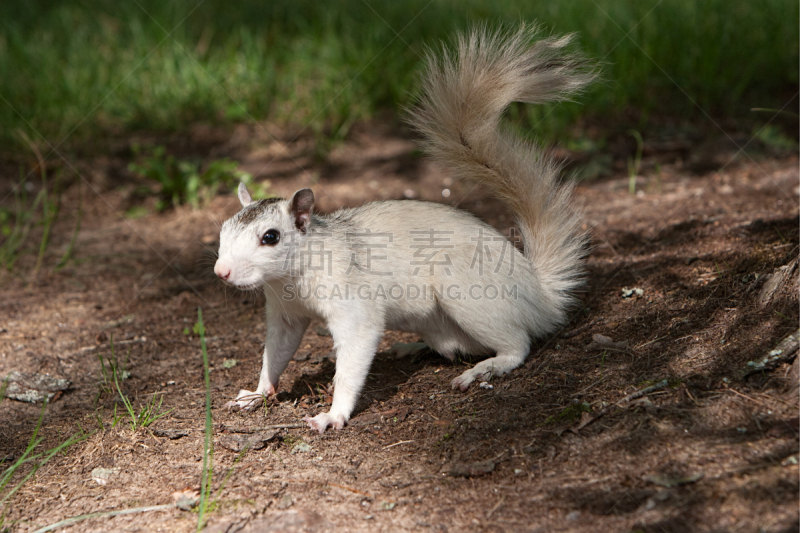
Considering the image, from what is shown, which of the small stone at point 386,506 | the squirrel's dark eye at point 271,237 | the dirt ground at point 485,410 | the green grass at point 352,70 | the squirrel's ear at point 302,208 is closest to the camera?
the dirt ground at point 485,410

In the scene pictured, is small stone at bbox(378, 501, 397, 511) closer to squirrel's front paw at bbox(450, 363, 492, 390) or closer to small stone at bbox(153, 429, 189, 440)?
squirrel's front paw at bbox(450, 363, 492, 390)

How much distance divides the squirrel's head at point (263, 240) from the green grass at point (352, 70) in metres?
2.93

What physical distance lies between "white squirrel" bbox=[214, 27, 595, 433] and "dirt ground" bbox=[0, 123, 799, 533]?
16 cm

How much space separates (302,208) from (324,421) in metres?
0.84

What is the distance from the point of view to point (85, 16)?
7211 mm

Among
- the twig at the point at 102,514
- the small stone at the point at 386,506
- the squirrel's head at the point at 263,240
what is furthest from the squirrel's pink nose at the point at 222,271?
the small stone at the point at 386,506

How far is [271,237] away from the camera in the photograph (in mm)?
2508

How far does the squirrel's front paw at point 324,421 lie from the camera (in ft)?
7.92

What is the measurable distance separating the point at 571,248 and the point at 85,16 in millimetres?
6547

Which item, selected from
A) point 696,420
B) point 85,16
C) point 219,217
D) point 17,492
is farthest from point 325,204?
point 85,16

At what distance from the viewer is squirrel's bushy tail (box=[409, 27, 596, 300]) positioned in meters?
2.57

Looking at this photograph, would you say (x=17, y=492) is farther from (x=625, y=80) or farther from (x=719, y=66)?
(x=719, y=66)

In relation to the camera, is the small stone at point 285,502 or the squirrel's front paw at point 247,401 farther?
the squirrel's front paw at point 247,401

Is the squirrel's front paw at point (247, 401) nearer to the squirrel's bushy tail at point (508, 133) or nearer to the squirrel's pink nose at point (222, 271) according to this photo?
the squirrel's pink nose at point (222, 271)
